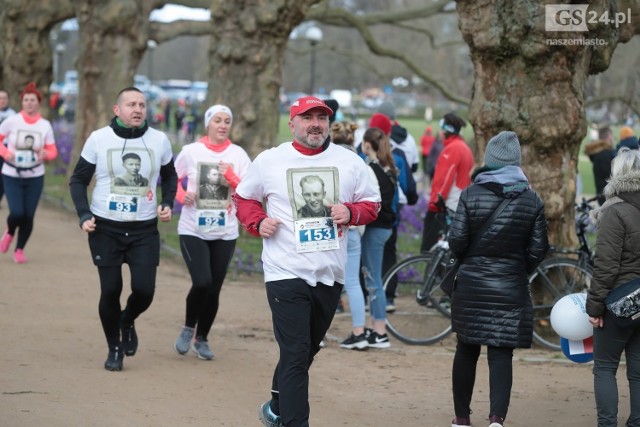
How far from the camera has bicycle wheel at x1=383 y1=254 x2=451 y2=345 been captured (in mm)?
10273

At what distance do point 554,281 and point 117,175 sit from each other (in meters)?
3.95

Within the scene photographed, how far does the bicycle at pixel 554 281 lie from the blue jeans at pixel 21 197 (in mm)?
6071

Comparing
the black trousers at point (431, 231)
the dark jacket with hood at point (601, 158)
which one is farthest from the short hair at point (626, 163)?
the dark jacket with hood at point (601, 158)

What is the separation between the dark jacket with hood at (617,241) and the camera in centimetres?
635

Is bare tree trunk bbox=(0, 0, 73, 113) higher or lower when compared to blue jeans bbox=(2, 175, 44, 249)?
higher

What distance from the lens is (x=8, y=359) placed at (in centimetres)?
835

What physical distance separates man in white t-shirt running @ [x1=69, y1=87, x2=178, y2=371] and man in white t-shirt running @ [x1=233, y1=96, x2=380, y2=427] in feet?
6.61

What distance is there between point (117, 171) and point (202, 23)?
18975 mm

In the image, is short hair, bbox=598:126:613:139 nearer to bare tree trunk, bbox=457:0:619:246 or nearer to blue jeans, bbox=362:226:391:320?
bare tree trunk, bbox=457:0:619:246

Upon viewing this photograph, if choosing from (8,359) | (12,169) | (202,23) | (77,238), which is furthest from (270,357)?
(202,23)

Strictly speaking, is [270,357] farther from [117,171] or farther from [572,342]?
[572,342]

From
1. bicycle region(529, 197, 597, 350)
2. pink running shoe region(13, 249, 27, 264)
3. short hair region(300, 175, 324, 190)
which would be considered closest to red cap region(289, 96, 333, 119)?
short hair region(300, 175, 324, 190)

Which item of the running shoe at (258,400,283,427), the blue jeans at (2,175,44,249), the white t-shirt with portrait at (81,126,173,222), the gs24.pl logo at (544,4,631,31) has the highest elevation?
the gs24.pl logo at (544,4,631,31)

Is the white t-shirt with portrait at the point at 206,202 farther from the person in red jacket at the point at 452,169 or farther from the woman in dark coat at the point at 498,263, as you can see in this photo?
the person in red jacket at the point at 452,169
